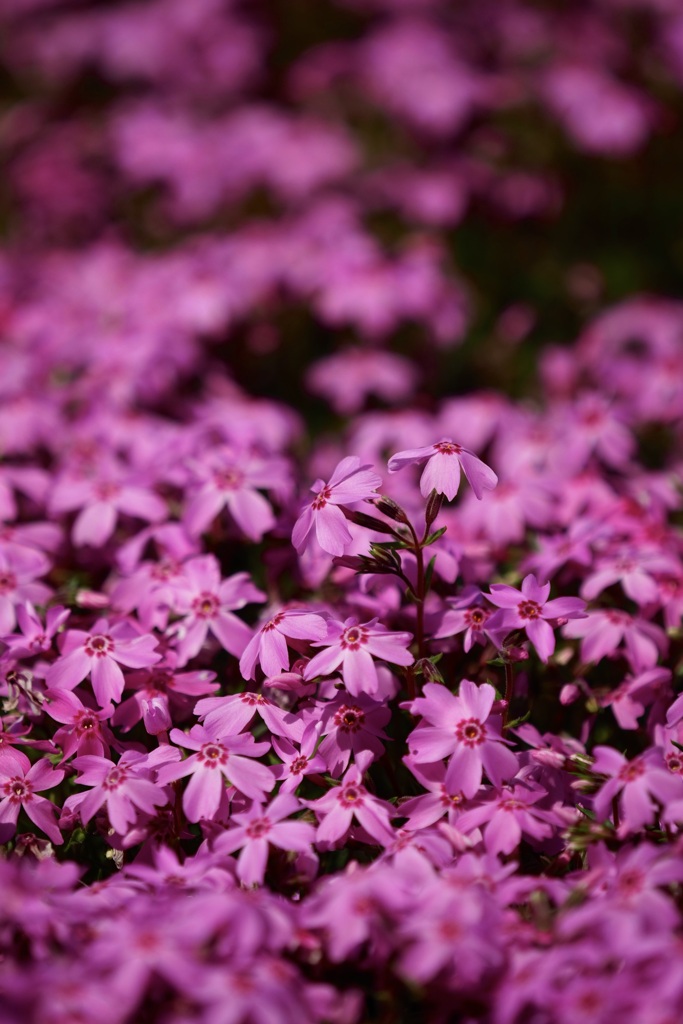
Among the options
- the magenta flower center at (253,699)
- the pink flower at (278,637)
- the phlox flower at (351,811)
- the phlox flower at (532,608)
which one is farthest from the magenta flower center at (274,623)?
the phlox flower at (532,608)

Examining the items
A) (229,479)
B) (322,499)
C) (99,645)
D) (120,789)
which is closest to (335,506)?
(322,499)

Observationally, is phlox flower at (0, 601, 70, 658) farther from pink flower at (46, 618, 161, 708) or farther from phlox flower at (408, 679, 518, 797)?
phlox flower at (408, 679, 518, 797)

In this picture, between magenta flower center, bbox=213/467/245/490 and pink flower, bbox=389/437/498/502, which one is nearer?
pink flower, bbox=389/437/498/502

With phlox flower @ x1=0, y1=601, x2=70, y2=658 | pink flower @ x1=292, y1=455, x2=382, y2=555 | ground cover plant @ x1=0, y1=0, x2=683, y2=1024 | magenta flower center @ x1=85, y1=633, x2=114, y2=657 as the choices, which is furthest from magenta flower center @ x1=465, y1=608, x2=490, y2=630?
phlox flower @ x1=0, y1=601, x2=70, y2=658

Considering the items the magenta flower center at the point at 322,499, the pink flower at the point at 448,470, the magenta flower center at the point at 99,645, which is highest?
the pink flower at the point at 448,470

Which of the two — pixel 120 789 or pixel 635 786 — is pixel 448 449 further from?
pixel 120 789

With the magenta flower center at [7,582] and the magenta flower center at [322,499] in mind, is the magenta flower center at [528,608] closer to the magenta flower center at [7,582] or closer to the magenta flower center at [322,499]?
the magenta flower center at [322,499]
